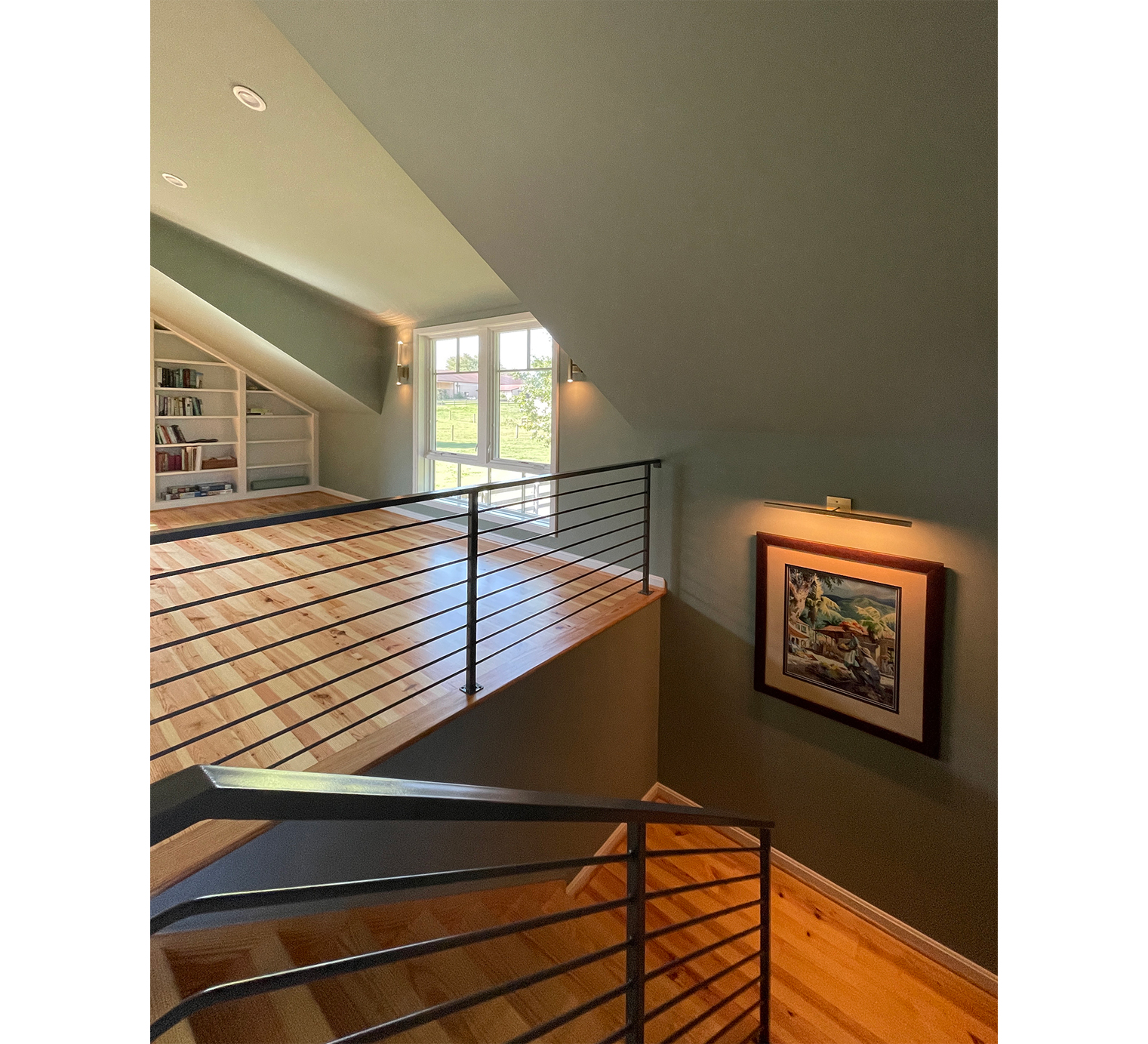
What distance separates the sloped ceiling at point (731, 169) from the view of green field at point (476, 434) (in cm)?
188

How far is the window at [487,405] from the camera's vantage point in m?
4.43

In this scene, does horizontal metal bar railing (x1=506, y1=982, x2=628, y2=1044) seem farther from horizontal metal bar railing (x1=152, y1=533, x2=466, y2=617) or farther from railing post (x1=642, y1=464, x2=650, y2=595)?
railing post (x1=642, y1=464, x2=650, y2=595)

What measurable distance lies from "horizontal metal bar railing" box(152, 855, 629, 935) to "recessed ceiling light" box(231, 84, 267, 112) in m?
3.31

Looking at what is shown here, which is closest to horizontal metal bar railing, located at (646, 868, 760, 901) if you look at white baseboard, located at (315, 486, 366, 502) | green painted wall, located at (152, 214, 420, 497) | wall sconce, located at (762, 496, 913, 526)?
wall sconce, located at (762, 496, 913, 526)

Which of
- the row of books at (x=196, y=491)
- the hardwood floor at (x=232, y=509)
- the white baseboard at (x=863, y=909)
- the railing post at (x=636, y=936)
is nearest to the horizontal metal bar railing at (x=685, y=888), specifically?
the railing post at (x=636, y=936)

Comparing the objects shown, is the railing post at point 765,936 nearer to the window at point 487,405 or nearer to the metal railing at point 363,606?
the metal railing at point 363,606

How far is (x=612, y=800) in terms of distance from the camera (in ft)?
3.53

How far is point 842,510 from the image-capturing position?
2740 millimetres

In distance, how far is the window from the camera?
4430mm
